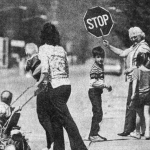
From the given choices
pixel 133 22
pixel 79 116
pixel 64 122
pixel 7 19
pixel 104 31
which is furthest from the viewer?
pixel 7 19

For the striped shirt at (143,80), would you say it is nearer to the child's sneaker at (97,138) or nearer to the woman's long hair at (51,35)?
the child's sneaker at (97,138)

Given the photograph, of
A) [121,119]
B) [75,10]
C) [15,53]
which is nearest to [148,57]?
[121,119]

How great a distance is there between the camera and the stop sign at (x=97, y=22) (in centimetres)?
864

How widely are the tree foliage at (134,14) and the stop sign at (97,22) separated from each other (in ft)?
9.41

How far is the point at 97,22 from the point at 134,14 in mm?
3659

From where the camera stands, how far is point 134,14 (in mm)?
12188

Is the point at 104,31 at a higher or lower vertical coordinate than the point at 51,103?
higher

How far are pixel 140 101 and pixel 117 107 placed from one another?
533 cm

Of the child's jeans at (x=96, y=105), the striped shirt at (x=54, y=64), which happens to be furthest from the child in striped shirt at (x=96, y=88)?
the striped shirt at (x=54, y=64)

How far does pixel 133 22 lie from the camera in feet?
41.2

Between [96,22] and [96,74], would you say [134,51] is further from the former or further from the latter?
[96,22]

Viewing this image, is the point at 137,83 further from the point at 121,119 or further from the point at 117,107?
the point at 117,107

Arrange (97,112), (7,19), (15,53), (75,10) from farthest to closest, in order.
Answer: (15,53) < (7,19) < (75,10) < (97,112)

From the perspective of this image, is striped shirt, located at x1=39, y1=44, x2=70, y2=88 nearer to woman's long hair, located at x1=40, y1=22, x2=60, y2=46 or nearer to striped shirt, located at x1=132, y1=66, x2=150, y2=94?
woman's long hair, located at x1=40, y1=22, x2=60, y2=46
